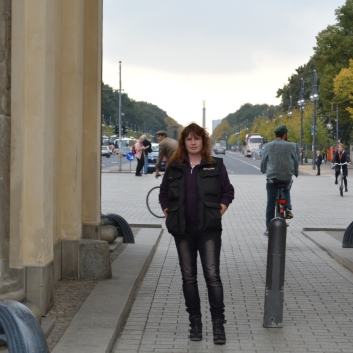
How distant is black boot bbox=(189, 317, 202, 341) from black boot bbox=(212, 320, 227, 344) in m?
0.15

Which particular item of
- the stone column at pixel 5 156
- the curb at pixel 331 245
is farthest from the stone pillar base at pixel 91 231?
the stone column at pixel 5 156

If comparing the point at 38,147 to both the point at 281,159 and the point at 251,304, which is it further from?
the point at 281,159

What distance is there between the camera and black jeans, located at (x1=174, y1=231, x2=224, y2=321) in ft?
22.4

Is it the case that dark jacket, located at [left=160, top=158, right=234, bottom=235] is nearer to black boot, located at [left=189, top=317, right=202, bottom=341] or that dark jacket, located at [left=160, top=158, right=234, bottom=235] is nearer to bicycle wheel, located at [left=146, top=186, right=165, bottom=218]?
black boot, located at [left=189, top=317, right=202, bottom=341]

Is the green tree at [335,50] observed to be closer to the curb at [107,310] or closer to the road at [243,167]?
the road at [243,167]

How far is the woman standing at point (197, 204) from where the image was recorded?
6.75m

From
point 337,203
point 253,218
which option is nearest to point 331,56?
point 337,203

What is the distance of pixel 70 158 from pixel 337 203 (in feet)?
51.9

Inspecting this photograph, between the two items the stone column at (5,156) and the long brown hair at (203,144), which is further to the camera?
the long brown hair at (203,144)

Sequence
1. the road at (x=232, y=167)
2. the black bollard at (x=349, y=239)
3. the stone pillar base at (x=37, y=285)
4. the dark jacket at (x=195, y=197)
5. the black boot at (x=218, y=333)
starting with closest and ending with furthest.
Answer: the dark jacket at (x=195, y=197), the black boot at (x=218, y=333), the stone pillar base at (x=37, y=285), the black bollard at (x=349, y=239), the road at (x=232, y=167)

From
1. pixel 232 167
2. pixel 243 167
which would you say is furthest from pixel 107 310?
pixel 243 167

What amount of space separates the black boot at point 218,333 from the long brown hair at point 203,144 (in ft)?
3.81

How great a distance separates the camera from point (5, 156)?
20.5 ft

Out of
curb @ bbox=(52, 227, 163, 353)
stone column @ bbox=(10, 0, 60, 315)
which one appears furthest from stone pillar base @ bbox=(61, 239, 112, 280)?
stone column @ bbox=(10, 0, 60, 315)
